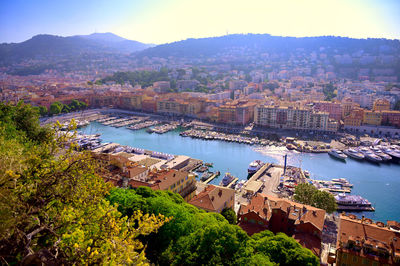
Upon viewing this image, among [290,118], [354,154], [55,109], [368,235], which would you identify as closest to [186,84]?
[55,109]

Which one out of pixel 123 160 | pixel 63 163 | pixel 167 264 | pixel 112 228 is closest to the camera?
pixel 112 228

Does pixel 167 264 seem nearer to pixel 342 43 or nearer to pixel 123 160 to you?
pixel 123 160

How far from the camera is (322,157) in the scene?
49.6ft

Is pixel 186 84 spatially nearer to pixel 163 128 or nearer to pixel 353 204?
pixel 163 128

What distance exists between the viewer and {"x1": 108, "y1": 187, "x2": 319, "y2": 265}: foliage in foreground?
13.3ft

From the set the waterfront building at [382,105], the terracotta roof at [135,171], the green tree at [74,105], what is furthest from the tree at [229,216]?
the green tree at [74,105]

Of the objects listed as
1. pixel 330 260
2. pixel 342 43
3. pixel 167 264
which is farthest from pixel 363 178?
pixel 342 43

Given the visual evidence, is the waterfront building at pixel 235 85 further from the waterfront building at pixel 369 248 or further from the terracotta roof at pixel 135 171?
the waterfront building at pixel 369 248

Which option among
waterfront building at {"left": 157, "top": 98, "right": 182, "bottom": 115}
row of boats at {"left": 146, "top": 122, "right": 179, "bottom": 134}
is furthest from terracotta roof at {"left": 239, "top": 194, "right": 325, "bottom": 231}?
waterfront building at {"left": 157, "top": 98, "right": 182, "bottom": 115}

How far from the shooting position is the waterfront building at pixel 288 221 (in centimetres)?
629

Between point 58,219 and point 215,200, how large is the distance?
18.4 feet

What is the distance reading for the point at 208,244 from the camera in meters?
4.18

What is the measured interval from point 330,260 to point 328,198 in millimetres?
2594

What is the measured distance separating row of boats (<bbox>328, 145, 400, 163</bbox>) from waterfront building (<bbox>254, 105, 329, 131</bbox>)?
3.81m
